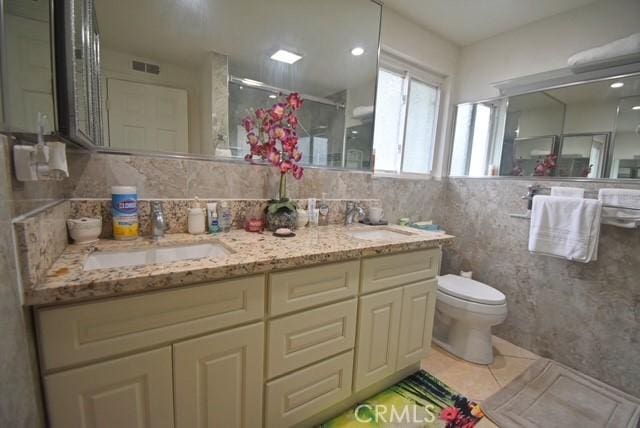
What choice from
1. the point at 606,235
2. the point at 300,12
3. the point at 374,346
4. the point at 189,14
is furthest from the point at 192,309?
the point at 606,235

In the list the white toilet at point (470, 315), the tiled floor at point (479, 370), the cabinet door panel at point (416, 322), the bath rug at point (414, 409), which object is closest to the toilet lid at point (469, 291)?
the white toilet at point (470, 315)

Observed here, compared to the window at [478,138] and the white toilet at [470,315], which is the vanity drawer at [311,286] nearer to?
the white toilet at [470,315]

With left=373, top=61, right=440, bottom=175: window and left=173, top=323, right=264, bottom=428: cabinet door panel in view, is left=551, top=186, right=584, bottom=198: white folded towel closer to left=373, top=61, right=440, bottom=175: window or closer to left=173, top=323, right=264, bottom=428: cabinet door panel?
left=373, top=61, right=440, bottom=175: window

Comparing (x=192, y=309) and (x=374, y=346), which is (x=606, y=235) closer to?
(x=374, y=346)

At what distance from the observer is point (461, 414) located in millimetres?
1368

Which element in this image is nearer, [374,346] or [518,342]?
[374,346]

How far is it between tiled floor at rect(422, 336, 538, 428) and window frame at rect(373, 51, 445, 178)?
1.34m

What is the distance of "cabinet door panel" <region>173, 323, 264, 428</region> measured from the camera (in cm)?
84

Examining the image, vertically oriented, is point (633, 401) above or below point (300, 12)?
below

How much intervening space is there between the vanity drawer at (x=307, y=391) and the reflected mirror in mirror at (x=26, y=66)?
105 cm

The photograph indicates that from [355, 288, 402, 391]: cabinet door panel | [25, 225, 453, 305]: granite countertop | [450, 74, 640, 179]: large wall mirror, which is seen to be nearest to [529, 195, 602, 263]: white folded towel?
[450, 74, 640, 179]: large wall mirror

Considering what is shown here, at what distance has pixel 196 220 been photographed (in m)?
1.24

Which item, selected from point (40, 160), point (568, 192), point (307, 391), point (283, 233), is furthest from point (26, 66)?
point (568, 192)

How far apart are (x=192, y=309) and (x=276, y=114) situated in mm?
978
